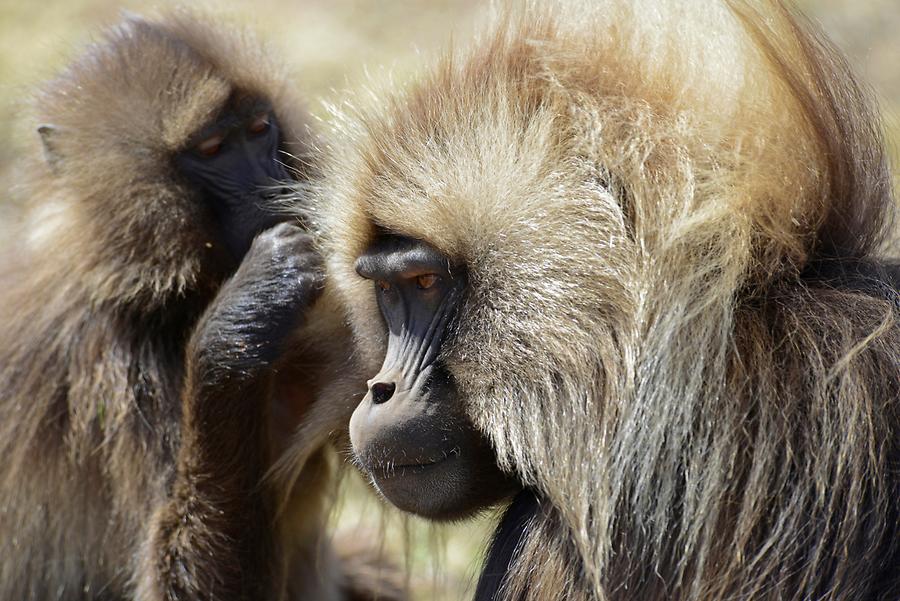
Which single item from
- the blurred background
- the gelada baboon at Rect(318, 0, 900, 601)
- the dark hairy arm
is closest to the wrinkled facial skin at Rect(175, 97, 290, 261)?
the dark hairy arm

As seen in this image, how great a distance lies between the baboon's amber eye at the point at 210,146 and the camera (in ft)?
14.5

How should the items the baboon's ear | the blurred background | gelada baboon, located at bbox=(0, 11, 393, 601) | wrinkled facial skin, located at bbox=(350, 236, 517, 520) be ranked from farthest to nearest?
the blurred background, the baboon's ear, gelada baboon, located at bbox=(0, 11, 393, 601), wrinkled facial skin, located at bbox=(350, 236, 517, 520)

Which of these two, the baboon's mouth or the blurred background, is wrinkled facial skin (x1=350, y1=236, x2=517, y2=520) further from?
the blurred background

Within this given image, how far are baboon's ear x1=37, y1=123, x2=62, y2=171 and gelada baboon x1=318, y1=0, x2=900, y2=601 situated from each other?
184 centimetres

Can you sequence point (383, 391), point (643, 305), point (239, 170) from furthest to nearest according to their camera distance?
1. point (239, 170)
2. point (383, 391)
3. point (643, 305)

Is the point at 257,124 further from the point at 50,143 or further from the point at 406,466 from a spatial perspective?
the point at 406,466

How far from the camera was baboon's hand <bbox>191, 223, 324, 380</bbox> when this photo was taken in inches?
145

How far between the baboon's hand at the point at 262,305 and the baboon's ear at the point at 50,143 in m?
1.24

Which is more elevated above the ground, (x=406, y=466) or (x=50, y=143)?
(x=50, y=143)

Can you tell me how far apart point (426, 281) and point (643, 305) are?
26.0 inches

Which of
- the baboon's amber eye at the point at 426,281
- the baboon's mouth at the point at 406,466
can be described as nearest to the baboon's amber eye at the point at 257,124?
the baboon's amber eye at the point at 426,281

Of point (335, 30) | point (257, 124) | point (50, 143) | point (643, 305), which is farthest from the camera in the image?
point (335, 30)

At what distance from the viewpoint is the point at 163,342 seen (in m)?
4.26

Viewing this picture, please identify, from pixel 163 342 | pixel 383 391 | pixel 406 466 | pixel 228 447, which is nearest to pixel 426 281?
pixel 383 391
